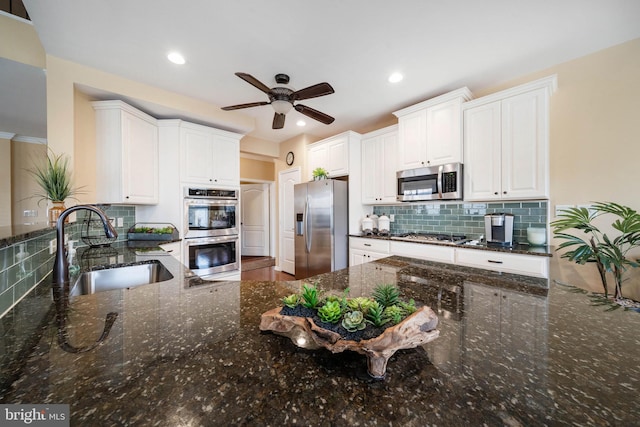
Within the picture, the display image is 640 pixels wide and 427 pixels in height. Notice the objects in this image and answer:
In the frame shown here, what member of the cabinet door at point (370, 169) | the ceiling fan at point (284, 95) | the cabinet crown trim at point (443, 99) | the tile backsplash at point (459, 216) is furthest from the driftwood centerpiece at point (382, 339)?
the cabinet door at point (370, 169)

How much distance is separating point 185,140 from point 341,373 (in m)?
3.46

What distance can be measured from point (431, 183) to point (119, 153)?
3.52 metres

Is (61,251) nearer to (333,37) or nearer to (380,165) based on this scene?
(333,37)

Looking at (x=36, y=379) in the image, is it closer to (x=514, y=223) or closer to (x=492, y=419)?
(x=492, y=419)

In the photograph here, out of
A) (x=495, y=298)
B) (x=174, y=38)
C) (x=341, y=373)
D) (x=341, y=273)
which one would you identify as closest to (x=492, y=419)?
(x=341, y=373)

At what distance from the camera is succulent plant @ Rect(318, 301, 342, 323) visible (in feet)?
1.79

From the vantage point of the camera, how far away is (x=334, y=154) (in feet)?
12.7

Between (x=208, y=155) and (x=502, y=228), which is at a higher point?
(x=208, y=155)

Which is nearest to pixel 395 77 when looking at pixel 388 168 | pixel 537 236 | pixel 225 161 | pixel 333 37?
pixel 333 37

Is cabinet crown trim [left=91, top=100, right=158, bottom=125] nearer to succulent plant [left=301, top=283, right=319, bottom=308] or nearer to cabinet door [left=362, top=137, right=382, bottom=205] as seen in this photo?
cabinet door [left=362, top=137, right=382, bottom=205]

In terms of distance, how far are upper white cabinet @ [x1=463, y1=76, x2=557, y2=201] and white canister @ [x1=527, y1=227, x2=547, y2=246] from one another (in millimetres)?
345

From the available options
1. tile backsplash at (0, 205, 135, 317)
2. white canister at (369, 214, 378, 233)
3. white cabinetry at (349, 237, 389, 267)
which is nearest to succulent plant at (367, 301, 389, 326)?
tile backsplash at (0, 205, 135, 317)

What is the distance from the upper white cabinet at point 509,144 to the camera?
2.22m

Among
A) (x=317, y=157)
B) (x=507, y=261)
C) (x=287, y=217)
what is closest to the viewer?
(x=507, y=261)
